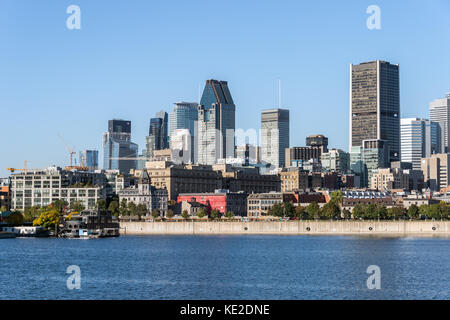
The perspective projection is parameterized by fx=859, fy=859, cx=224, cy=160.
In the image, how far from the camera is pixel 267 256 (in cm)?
10838

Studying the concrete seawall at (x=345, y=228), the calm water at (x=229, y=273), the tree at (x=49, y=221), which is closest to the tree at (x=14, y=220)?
the tree at (x=49, y=221)

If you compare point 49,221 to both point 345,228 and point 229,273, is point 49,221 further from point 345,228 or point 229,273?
point 229,273

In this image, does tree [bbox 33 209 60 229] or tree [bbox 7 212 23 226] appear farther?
tree [bbox 7 212 23 226]

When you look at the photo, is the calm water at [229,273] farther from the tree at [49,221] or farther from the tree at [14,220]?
the tree at [14,220]

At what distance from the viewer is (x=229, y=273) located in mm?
81562

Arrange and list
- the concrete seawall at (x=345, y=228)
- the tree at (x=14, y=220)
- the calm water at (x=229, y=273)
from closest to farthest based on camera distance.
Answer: the calm water at (x=229, y=273) → the concrete seawall at (x=345, y=228) → the tree at (x=14, y=220)

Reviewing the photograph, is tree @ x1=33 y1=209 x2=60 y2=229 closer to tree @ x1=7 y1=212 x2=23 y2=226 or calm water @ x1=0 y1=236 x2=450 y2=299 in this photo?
tree @ x1=7 y1=212 x2=23 y2=226

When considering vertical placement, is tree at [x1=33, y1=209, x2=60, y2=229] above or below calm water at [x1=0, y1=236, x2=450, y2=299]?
above

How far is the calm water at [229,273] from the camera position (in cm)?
6425

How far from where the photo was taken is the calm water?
64.2 metres

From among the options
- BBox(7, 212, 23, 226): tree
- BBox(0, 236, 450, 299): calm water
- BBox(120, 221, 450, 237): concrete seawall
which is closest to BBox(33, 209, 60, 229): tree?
BBox(7, 212, 23, 226): tree

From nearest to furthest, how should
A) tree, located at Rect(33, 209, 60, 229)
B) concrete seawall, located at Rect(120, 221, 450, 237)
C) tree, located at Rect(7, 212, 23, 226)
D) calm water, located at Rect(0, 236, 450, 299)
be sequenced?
calm water, located at Rect(0, 236, 450, 299)
concrete seawall, located at Rect(120, 221, 450, 237)
tree, located at Rect(33, 209, 60, 229)
tree, located at Rect(7, 212, 23, 226)

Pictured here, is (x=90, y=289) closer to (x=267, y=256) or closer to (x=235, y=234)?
(x=267, y=256)

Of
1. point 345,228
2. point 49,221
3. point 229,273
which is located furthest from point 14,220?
point 229,273
